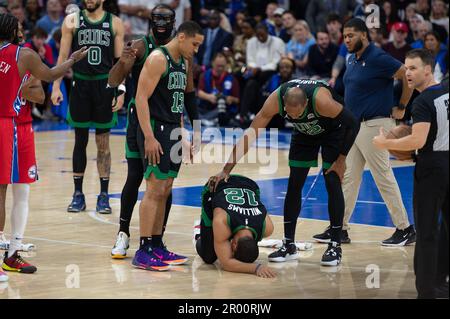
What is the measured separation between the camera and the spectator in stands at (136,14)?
20766 mm


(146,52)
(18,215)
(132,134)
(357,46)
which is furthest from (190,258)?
(357,46)

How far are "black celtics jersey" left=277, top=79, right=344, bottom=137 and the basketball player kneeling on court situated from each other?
2.27 ft

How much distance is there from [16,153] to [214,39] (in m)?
13.0

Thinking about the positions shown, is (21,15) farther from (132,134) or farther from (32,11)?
(132,134)

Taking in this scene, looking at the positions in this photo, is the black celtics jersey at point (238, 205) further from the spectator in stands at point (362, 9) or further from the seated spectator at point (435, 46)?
the spectator in stands at point (362, 9)

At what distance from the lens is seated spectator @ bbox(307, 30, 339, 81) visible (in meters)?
18.6

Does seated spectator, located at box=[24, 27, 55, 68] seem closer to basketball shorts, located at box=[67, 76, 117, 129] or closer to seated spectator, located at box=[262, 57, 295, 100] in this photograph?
seated spectator, located at box=[262, 57, 295, 100]

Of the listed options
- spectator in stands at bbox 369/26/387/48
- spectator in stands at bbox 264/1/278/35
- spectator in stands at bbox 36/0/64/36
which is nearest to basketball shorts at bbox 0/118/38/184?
spectator in stands at bbox 369/26/387/48

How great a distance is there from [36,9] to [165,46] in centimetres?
1471

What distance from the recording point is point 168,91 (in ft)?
27.3

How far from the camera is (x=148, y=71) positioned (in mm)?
8141
